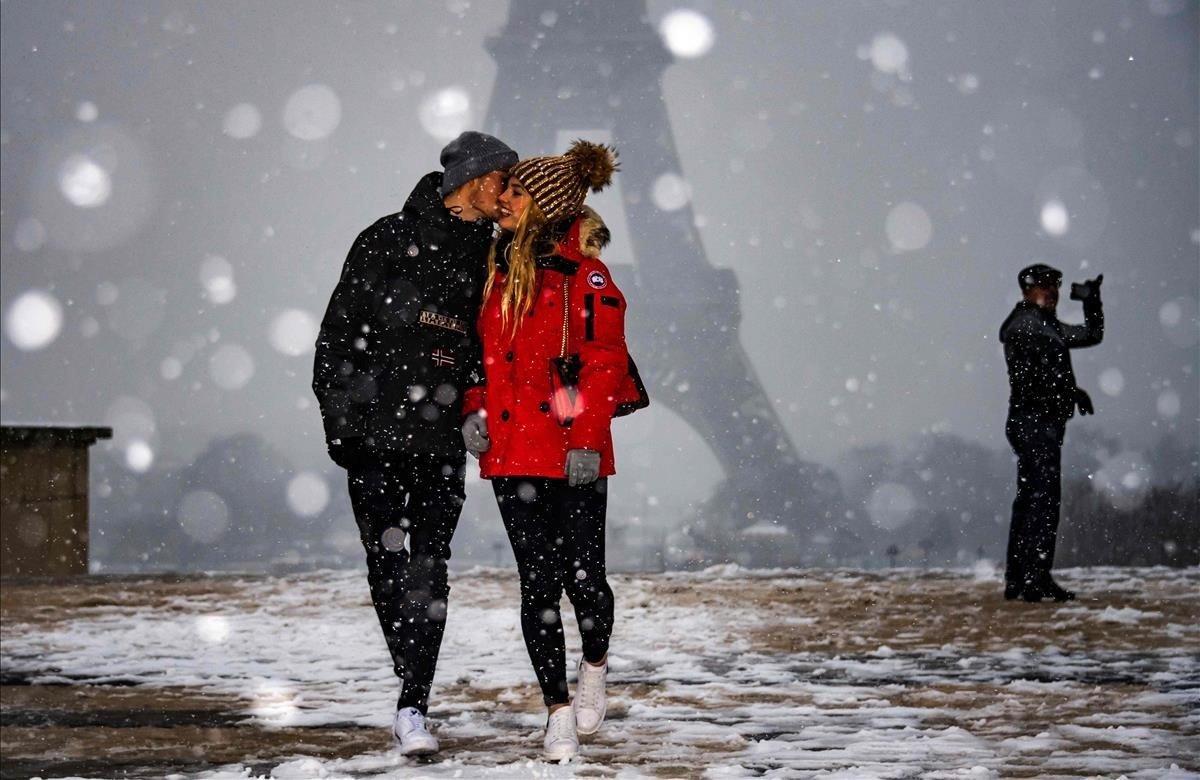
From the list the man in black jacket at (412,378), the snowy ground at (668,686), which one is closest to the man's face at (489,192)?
the man in black jacket at (412,378)

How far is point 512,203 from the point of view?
134 inches

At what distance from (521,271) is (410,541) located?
759 millimetres

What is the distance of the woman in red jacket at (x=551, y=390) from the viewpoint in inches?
129

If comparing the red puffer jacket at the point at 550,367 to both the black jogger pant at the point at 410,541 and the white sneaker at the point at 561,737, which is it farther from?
the white sneaker at the point at 561,737

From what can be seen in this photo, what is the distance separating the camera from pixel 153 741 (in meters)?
3.69

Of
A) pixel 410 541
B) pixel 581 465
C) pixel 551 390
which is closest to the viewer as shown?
pixel 581 465

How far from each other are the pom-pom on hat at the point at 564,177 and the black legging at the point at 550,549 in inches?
25.7

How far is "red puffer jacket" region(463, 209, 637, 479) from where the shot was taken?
3275 mm

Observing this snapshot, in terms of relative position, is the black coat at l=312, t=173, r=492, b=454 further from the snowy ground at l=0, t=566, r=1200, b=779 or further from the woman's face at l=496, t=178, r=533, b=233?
the snowy ground at l=0, t=566, r=1200, b=779

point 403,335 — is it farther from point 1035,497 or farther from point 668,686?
point 1035,497

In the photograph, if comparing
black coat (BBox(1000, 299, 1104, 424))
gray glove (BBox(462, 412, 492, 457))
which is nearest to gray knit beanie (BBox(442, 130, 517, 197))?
gray glove (BBox(462, 412, 492, 457))

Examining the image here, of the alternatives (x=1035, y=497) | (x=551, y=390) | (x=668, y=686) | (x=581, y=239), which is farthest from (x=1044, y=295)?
(x=551, y=390)

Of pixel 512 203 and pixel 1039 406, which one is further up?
pixel 512 203

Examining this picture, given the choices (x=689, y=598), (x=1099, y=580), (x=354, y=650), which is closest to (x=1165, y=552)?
(x=1099, y=580)
